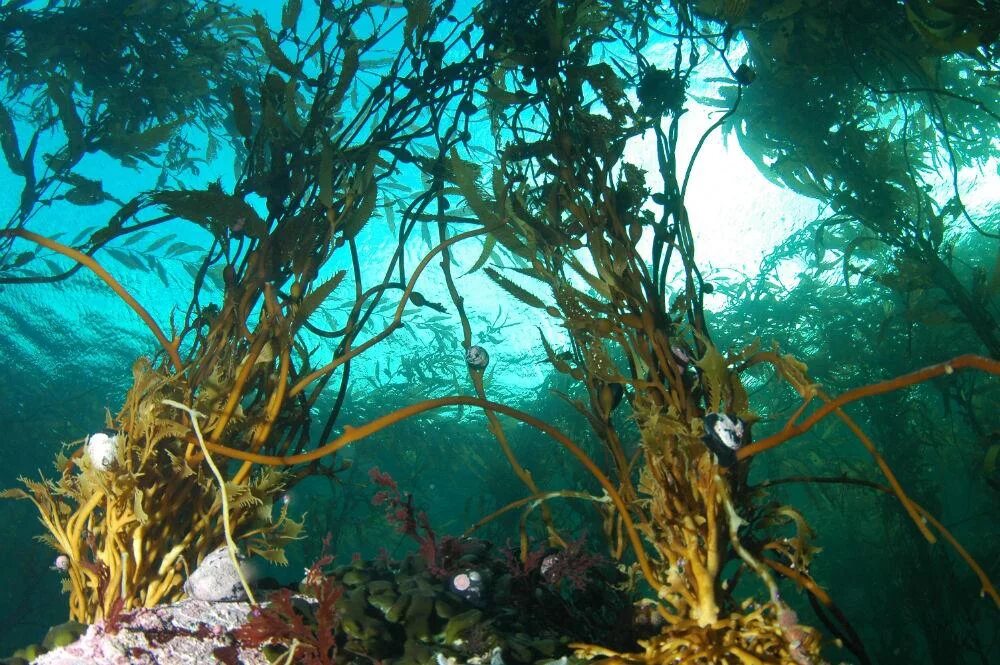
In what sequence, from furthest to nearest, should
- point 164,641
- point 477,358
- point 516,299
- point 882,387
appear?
point 516,299 → point 477,358 → point 164,641 → point 882,387

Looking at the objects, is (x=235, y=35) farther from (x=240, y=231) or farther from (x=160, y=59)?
(x=240, y=231)

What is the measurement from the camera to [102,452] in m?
2.21

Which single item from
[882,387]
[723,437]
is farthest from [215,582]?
[882,387]

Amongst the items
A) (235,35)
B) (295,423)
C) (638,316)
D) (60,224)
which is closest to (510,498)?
(295,423)

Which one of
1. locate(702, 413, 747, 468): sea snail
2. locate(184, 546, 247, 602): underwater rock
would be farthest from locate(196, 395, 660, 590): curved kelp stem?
locate(184, 546, 247, 602): underwater rock

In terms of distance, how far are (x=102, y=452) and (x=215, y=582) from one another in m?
0.79

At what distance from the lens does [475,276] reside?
1493 centimetres

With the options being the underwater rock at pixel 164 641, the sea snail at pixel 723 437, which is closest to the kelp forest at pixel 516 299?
the sea snail at pixel 723 437

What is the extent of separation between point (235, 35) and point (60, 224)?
521 inches

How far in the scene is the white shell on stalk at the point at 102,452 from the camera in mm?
2207

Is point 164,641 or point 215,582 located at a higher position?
point 215,582

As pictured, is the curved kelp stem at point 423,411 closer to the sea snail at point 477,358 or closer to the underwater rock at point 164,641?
the underwater rock at point 164,641

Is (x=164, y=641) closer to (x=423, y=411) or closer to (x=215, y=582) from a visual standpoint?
(x=215, y=582)

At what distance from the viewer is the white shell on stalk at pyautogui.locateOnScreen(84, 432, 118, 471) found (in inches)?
86.9
